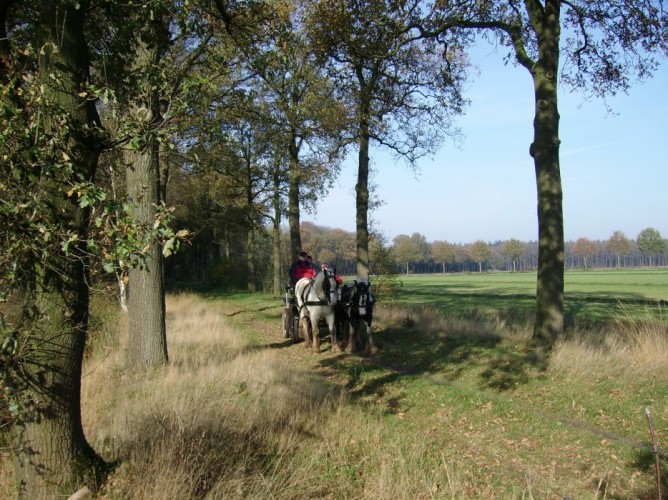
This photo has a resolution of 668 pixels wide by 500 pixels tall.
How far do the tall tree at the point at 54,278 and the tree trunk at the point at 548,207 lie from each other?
8765mm

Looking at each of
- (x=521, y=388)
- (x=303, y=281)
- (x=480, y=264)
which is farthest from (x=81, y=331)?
(x=480, y=264)

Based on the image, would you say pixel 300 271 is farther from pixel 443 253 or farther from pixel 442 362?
pixel 443 253

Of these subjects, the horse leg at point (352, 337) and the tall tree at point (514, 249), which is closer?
the horse leg at point (352, 337)

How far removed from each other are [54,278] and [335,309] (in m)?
9.37

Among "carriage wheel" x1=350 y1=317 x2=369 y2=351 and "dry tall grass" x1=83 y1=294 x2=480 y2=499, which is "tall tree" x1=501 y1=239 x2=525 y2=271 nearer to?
"carriage wheel" x1=350 y1=317 x2=369 y2=351

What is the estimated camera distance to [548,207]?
10.5 m

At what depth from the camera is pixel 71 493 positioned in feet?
12.9

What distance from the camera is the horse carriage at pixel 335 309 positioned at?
12.0 metres

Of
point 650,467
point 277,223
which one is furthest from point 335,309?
point 277,223

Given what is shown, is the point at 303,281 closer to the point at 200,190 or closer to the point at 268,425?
the point at 268,425

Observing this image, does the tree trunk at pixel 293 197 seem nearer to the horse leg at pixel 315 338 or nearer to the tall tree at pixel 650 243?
the horse leg at pixel 315 338

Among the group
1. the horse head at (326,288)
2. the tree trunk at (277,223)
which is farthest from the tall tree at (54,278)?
the tree trunk at (277,223)

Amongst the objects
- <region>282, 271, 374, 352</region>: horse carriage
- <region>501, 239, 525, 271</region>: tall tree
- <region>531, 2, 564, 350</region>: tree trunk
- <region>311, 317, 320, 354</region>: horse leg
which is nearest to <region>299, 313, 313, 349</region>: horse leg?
<region>282, 271, 374, 352</region>: horse carriage

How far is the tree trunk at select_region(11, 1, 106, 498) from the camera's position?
388cm
